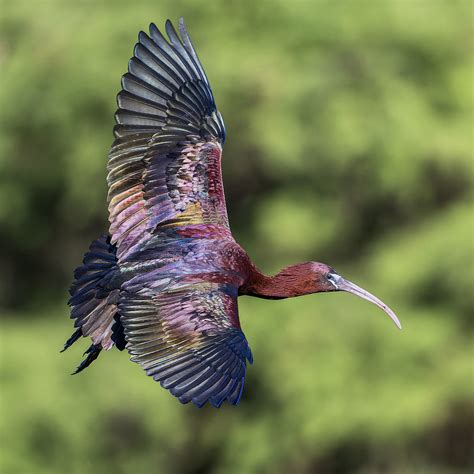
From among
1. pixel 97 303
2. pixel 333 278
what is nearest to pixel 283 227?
pixel 333 278

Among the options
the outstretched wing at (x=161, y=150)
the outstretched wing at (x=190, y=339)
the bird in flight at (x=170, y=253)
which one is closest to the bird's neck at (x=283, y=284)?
the bird in flight at (x=170, y=253)

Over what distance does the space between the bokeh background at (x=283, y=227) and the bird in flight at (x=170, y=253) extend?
33.3ft

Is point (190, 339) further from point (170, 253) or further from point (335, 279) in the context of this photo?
point (335, 279)

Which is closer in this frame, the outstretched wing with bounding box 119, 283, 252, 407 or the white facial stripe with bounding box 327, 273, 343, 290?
the outstretched wing with bounding box 119, 283, 252, 407

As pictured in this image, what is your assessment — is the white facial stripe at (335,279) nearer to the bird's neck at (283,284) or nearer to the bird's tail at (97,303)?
the bird's neck at (283,284)

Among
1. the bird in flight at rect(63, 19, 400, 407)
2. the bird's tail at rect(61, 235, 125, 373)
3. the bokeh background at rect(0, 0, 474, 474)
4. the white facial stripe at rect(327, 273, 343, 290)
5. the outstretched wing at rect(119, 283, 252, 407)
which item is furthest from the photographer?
the bokeh background at rect(0, 0, 474, 474)

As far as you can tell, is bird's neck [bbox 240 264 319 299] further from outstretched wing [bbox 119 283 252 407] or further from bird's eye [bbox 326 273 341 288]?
outstretched wing [bbox 119 283 252 407]

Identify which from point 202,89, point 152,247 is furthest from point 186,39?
point 152,247

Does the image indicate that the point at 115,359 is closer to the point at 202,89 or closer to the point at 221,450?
the point at 221,450

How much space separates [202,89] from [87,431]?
10470 millimetres

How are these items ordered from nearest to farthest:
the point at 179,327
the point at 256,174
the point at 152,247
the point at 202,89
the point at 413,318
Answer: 1. the point at 179,327
2. the point at 152,247
3. the point at 202,89
4. the point at 413,318
5. the point at 256,174

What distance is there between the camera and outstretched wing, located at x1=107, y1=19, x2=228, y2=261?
237 inches

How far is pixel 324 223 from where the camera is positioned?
18.0 m

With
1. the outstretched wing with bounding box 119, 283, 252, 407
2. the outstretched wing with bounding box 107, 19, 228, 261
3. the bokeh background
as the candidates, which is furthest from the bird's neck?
the bokeh background
